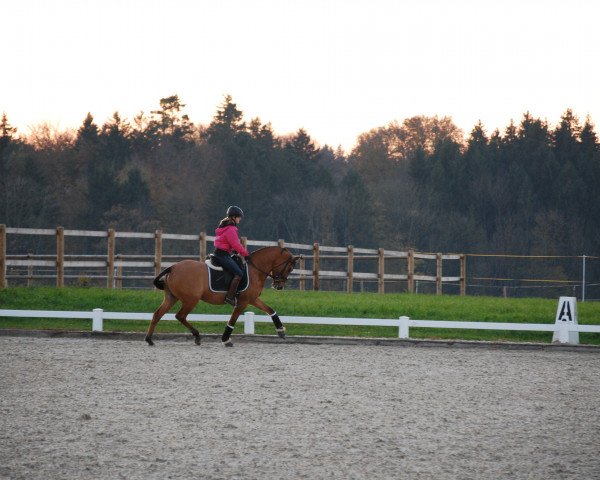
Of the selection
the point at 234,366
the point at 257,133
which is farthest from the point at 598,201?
the point at 234,366

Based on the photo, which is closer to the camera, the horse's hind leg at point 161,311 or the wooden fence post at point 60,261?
the horse's hind leg at point 161,311

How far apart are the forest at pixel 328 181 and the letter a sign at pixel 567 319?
1769 inches

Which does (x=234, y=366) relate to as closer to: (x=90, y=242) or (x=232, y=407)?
(x=232, y=407)

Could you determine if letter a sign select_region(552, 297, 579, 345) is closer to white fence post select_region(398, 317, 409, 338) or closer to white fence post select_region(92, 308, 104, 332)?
white fence post select_region(398, 317, 409, 338)

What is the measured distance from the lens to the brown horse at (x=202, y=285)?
15.2 metres

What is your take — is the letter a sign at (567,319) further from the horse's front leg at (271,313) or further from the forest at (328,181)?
the forest at (328,181)

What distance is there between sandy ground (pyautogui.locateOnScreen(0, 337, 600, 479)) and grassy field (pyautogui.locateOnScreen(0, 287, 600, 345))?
3.62 meters

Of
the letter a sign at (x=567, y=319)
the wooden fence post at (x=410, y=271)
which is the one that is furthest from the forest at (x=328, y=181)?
the letter a sign at (x=567, y=319)

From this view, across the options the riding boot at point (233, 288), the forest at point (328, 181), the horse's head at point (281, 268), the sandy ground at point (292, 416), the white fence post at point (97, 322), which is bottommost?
the sandy ground at point (292, 416)

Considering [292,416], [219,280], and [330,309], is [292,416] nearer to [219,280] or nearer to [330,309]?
[219,280]

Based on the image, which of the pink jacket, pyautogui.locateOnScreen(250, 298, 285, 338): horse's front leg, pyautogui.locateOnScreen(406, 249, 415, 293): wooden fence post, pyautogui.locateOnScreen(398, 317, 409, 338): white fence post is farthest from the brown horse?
pyautogui.locateOnScreen(406, 249, 415, 293): wooden fence post

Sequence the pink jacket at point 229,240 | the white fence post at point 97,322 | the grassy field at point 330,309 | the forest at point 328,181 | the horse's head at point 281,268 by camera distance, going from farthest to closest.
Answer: the forest at point 328,181
the grassy field at point 330,309
the white fence post at point 97,322
the horse's head at point 281,268
the pink jacket at point 229,240

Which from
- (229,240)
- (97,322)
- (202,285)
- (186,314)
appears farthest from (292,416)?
(97,322)

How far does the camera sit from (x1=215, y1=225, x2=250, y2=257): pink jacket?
1528 cm
